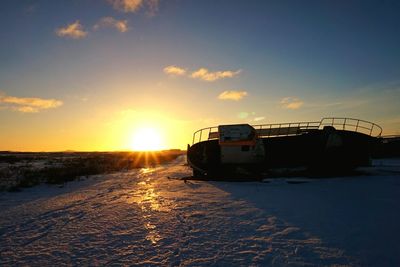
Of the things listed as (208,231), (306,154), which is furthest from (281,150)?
(208,231)

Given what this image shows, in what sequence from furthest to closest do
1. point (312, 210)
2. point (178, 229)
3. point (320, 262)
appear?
point (312, 210), point (178, 229), point (320, 262)

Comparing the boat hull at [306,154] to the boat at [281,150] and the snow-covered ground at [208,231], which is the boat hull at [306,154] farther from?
the snow-covered ground at [208,231]

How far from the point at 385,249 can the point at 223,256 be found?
2.85m

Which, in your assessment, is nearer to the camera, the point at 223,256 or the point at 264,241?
the point at 223,256

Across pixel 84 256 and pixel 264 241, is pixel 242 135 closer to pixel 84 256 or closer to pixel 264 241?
pixel 264 241

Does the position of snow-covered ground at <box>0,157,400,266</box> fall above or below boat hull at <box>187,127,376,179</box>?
below

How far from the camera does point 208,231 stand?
20.5ft

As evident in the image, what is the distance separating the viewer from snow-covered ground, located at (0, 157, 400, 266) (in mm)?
4789

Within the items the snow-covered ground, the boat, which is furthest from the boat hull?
the snow-covered ground

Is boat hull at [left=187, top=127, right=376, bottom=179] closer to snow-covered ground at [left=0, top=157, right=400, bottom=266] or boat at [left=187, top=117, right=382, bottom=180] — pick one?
boat at [left=187, top=117, right=382, bottom=180]

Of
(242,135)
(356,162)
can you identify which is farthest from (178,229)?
(356,162)

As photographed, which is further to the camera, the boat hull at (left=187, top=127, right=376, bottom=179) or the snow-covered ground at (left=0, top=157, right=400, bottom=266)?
the boat hull at (left=187, top=127, right=376, bottom=179)

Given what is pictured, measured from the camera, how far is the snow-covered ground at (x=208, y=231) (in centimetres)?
479

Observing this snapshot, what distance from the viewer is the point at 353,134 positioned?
60.3 feet
